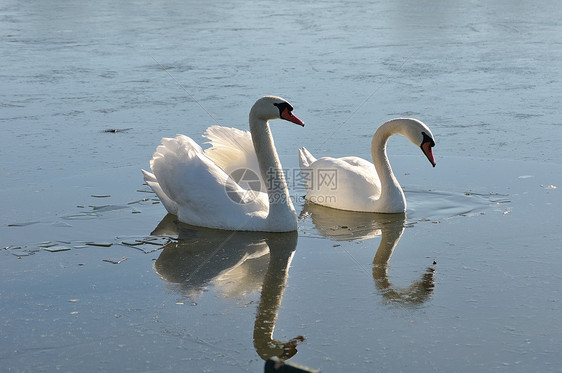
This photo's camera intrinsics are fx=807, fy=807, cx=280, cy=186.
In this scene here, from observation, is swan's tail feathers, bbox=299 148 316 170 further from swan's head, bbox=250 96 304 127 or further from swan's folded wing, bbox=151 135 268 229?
swan's head, bbox=250 96 304 127

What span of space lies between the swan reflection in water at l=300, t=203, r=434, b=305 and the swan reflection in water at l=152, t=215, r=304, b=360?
1.26 feet

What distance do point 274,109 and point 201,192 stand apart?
0.79 meters

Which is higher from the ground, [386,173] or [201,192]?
[201,192]

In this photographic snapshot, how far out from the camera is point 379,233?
18.8ft

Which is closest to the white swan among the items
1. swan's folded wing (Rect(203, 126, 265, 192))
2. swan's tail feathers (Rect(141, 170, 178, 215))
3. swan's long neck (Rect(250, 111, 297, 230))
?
swan's folded wing (Rect(203, 126, 265, 192))

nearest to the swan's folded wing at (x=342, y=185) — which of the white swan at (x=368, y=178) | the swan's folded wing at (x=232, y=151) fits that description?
the white swan at (x=368, y=178)

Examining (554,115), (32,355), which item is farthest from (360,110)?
(32,355)

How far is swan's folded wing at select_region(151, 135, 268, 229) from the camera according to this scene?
18.7 feet

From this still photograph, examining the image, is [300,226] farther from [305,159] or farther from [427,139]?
[427,139]

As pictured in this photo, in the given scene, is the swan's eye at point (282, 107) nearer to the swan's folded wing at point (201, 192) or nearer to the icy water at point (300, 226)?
the swan's folded wing at point (201, 192)

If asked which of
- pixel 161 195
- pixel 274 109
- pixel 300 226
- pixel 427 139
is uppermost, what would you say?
pixel 274 109

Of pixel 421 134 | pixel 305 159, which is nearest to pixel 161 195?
pixel 305 159

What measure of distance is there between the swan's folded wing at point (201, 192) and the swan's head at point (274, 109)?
1.85ft

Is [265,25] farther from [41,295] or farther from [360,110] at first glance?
[41,295]
